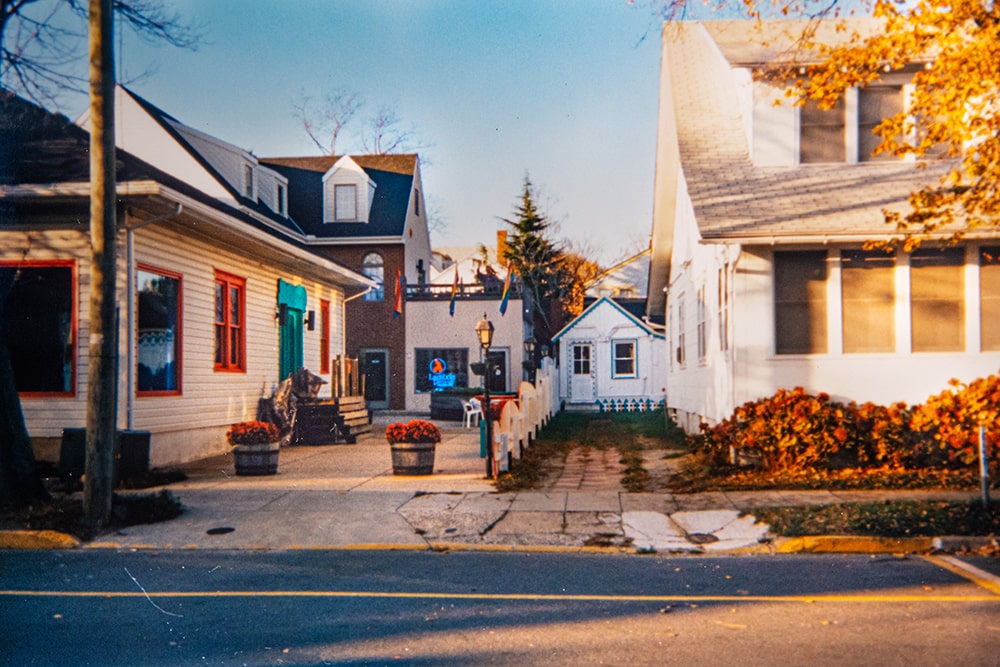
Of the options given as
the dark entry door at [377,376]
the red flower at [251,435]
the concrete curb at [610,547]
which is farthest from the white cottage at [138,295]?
the dark entry door at [377,376]

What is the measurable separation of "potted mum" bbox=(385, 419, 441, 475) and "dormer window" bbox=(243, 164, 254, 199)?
15.2 metres

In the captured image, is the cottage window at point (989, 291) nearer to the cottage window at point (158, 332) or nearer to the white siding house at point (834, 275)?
the white siding house at point (834, 275)

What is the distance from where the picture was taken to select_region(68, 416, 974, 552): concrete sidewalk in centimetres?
970

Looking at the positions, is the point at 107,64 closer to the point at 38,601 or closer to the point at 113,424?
the point at 113,424

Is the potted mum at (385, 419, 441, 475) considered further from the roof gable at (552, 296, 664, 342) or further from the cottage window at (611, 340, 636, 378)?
the cottage window at (611, 340, 636, 378)

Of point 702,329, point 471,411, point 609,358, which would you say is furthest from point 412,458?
point 609,358

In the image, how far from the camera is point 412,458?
14.1 meters

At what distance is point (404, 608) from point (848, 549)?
15.2 feet

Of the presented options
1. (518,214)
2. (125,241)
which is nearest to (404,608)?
(125,241)

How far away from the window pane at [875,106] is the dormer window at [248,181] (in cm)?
1736

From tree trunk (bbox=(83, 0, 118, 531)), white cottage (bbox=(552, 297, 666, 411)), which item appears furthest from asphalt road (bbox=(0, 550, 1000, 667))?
white cottage (bbox=(552, 297, 666, 411))

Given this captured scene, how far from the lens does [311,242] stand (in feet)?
118

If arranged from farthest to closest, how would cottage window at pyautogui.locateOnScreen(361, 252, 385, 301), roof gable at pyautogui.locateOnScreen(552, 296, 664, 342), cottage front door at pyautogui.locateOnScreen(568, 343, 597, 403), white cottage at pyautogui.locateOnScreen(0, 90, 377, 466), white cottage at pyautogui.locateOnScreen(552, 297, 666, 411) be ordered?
1. cottage front door at pyautogui.locateOnScreen(568, 343, 597, 403)
2. white cottage at pyautogui.locateOnScreen(552, 297, 666, 411)
3. roof gable at pyautogui.locateOnScreen(552, 296, 664, 342)
4. cottage window at pyautogui.locateOnScreen(361, 252, 385, 301)
5. white cottage at pyautogui.locateOnScreen(0, 90, 377, 466)

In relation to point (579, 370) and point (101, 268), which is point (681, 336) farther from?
point (579, 370)
